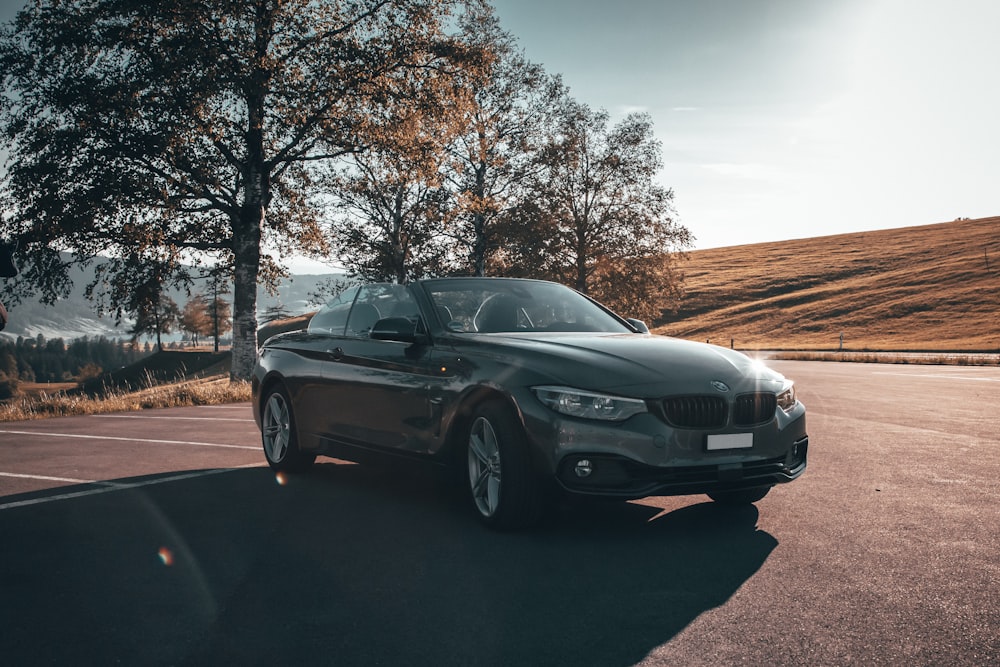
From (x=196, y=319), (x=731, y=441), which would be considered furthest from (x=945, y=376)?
(x=196, y=319)

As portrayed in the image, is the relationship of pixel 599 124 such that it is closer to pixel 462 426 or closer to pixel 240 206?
pixel 240 206

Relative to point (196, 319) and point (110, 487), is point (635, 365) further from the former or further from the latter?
point (196, 319)

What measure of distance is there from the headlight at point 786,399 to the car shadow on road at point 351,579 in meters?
0.74

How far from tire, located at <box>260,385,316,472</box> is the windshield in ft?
6.20

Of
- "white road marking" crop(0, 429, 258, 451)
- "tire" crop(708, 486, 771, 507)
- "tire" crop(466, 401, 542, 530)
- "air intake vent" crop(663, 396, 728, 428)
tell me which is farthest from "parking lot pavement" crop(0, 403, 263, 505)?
"air intake vent" crop(663, 396, 728, 428)

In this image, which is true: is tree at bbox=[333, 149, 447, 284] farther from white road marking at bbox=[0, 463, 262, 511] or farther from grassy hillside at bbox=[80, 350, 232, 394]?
grassy hillside at bbox=[80, 350, 232, 394]

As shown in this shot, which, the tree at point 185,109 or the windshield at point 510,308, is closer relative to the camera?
the windshield at point 510,308

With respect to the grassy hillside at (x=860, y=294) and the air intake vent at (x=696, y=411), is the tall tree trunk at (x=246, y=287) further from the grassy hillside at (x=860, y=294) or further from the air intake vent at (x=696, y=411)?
the grassy hillside at (x=860, y=294)

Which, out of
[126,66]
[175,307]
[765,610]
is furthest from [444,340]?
[175,307]

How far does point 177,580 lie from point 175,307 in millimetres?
103369

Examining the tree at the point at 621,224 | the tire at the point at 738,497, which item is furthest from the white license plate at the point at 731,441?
the tree at the point at 621,224

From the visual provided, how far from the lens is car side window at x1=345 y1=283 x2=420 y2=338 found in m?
6.46

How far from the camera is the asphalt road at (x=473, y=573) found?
10.8 ft

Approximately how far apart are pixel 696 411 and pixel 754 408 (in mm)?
441
